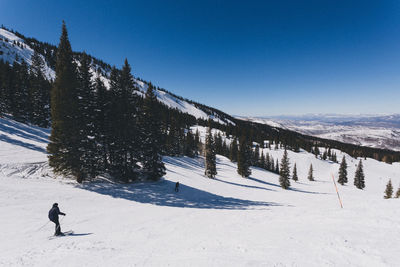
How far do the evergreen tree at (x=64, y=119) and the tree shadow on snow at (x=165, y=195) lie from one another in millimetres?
3019

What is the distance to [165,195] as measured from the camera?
18.7 m

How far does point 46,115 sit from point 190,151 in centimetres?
4311

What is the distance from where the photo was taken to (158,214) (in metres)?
12.9

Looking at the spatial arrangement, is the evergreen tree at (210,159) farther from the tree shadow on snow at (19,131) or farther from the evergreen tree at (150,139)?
the tree shadow on snow at (19,131)

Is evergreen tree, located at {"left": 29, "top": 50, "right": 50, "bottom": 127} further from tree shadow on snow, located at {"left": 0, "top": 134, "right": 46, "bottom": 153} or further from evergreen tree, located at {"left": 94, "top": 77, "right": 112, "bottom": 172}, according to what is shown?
evergreen tree, located at {"left": 94, "top": 77, "right": 112, "bottom": 172}

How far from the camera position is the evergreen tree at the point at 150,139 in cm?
2183

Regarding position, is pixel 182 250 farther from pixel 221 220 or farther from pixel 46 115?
pixel 46 115

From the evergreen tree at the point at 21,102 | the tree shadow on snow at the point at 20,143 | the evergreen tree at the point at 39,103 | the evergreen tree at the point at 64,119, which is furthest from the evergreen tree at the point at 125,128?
the evergreen tree at the point at 21,102

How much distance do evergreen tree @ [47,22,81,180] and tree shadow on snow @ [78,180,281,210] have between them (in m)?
3.02

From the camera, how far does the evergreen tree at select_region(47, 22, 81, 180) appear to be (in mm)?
16109

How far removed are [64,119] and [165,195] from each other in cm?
1297

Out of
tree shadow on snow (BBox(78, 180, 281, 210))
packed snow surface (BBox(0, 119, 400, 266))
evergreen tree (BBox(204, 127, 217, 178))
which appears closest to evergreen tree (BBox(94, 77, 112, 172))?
tree shadow on snow (BBox(78, 180, 281, 210))

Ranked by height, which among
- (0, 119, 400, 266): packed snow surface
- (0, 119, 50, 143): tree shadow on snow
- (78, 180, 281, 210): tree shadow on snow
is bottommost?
(78, 180, 281, 210): tree shadow on snow

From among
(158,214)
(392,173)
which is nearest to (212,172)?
(158,214)
